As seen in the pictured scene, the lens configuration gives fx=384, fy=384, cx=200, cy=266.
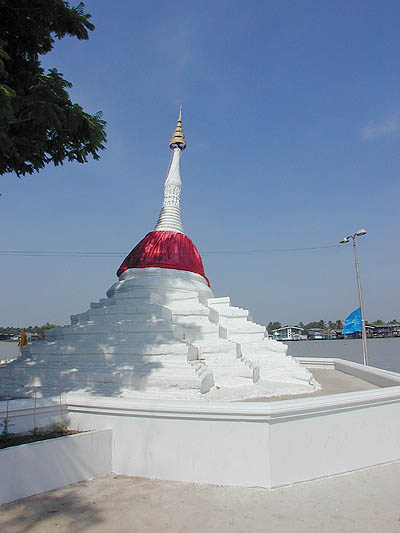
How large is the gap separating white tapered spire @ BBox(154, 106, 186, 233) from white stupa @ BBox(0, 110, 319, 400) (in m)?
1.67

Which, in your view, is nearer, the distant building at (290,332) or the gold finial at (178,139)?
the gold finial at (178,139)

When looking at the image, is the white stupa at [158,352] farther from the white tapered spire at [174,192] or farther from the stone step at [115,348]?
the white tapered spire at [174,192]

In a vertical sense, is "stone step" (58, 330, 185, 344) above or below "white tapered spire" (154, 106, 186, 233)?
below

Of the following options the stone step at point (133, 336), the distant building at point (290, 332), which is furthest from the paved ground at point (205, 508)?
the distant building at point (290, 332)

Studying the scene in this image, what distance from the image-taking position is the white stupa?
853 centimetres

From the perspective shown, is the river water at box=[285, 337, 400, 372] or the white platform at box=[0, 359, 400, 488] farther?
the river water at box=[285, 337, 400, 372]

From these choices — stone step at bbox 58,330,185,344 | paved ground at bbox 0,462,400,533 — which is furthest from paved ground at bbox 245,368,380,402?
paved ground at bbox 0,462,400,533

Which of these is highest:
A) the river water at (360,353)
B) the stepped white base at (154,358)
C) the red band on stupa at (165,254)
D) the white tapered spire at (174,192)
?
the white tapered spire at (174,192)

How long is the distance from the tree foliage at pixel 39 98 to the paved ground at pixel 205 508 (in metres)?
4.90

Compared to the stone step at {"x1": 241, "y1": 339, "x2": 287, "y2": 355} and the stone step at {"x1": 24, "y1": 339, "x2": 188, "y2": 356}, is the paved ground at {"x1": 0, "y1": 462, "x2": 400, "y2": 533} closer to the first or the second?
the stone step at {"x1": 24, "y1": 339, "x2": 188, "y2": 356}

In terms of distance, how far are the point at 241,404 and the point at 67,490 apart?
2181 millimetres

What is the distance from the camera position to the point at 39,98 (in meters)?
6.16

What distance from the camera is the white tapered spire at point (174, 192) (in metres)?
15.3

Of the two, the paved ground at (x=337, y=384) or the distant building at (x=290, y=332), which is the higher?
the distant building at (x=290, y=332)
